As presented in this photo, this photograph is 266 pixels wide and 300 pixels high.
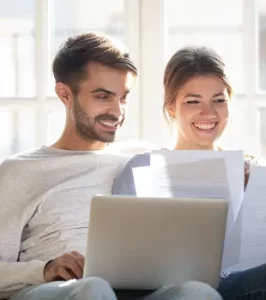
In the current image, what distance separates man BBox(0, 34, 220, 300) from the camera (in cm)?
193

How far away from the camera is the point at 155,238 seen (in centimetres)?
155

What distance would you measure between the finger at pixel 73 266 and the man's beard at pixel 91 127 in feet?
1.50

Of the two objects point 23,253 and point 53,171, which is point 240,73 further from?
point 23,253

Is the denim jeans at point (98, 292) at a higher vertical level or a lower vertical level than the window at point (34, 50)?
lower

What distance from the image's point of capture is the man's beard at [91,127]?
6.83ft

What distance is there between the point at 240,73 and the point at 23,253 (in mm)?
1004

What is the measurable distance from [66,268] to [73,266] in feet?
0.06

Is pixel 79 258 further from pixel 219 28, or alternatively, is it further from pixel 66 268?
pixel 219 28

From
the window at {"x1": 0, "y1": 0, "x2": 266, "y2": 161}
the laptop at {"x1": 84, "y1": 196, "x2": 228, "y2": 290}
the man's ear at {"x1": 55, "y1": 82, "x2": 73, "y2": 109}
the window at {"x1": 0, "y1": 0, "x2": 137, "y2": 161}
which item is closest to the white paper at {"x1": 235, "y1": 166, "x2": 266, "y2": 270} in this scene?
the laptop at {"x1": 84, "y1": 196, "x2": 228, "y2": 290}

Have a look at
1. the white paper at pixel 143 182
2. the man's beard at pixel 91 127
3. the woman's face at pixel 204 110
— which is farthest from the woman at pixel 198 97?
the white paper at pixel 143 182

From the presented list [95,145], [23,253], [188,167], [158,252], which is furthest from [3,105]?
[158,252]

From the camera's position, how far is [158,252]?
1558 millimetres

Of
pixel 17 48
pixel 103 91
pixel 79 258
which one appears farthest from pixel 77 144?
pixel 17 48

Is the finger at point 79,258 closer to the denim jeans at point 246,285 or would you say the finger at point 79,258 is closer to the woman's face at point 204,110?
the denim jeans at point 246,285
